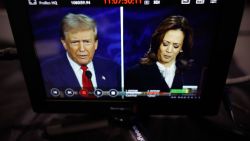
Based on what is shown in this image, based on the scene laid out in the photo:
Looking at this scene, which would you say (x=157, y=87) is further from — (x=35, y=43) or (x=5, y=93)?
(x=5, y=93)

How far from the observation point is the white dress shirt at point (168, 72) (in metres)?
0.67

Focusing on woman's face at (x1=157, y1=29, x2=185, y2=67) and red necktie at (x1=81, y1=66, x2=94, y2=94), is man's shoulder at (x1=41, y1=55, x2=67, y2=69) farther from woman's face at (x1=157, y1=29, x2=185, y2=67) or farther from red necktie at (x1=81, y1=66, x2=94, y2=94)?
woman's face at (x1=157, y1=29, x2=185, y2=67)

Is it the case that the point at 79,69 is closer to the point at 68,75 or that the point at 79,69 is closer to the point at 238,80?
the point at 68,75

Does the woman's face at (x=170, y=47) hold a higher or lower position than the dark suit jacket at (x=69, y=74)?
higher

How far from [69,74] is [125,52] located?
0.46 feet

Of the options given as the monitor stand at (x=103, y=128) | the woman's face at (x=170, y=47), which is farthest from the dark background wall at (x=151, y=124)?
the woman's face at (x=170, y=47)

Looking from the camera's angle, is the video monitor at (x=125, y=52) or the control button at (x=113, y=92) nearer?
the video monitor at (x=125, y=52)

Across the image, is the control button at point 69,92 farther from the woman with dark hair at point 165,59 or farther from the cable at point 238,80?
the cable at point 238,80

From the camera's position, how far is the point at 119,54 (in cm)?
65

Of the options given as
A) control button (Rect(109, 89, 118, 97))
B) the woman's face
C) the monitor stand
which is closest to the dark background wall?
the monitor stand

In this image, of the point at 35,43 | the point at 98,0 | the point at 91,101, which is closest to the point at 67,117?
the point at 91,101

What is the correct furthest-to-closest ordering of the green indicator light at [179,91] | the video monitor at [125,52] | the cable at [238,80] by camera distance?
the cable at [238,80]
the green indicator light at [179,91]
the video monitor at [125,52]

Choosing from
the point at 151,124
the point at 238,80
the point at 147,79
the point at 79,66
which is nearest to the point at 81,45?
the point at 79,66

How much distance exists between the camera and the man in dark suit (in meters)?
Answer: 0.62
